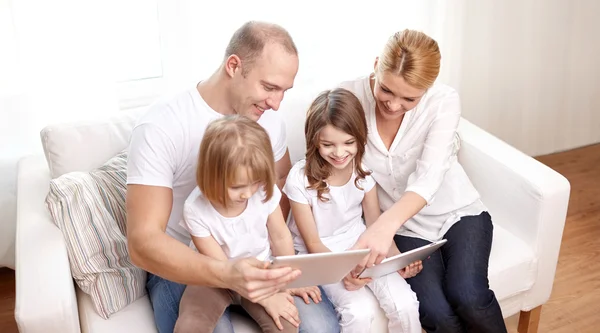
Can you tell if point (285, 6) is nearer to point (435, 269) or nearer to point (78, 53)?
point (78, 53)

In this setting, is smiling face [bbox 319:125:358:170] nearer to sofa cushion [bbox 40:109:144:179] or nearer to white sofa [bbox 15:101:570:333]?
white sofa [bbox 15:101:570:333]

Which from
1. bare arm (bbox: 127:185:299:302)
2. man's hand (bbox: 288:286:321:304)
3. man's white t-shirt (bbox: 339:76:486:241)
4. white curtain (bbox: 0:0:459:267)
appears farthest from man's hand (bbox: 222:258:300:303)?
white curtain (bbox: 0:0:459:267)

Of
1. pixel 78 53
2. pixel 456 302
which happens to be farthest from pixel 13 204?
pixel 456 302

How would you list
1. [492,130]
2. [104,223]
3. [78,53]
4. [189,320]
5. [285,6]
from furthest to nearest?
1. [492,130]
2. [285,6]
3. [78,53]
4. [104,223]
5. [189,320]

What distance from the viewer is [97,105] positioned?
2486 mm

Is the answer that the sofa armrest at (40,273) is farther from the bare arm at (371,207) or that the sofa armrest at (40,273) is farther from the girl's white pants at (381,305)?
the bare arm at (371,207)

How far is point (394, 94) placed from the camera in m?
1.93

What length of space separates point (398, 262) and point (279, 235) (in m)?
0.32

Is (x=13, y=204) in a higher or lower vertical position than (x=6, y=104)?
lower

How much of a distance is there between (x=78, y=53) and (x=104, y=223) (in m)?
0.78

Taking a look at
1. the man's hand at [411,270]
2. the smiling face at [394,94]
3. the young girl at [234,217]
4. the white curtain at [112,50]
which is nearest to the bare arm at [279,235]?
the young girl at [234,217]

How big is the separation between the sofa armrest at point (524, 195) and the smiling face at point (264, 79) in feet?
2.66

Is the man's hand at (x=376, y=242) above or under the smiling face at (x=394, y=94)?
under

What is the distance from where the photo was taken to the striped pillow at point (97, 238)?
1.82m
